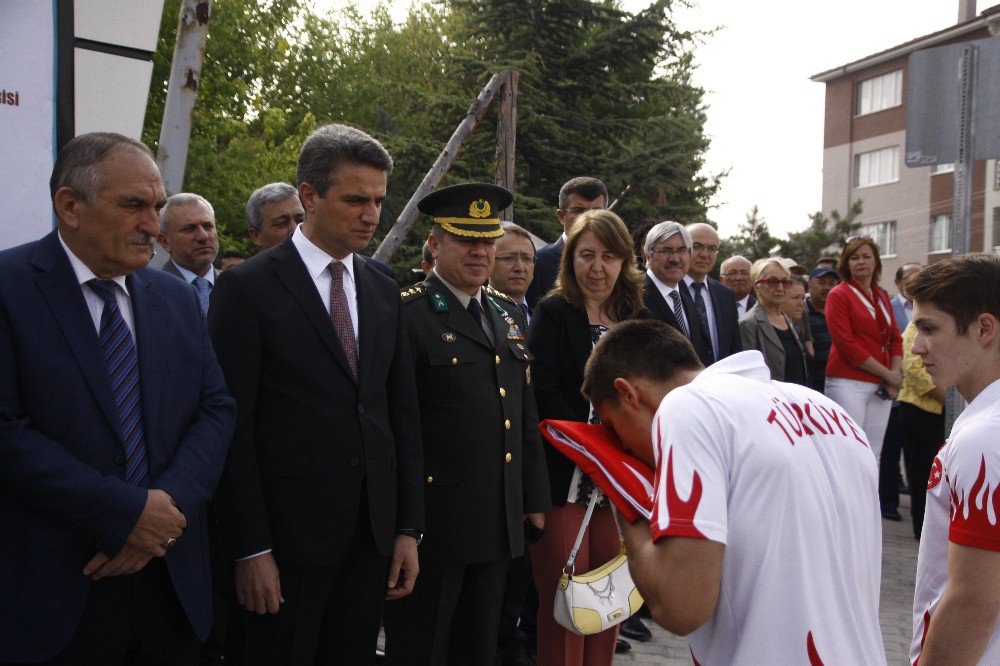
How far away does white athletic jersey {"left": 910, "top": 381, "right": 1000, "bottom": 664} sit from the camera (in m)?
2.23

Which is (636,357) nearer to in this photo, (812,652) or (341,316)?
(812,652)

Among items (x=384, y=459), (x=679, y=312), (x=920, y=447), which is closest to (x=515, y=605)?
(x=679, y=312)

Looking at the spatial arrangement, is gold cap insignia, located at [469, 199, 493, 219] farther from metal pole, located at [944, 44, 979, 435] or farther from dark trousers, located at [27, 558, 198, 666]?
metal pole, located at [944, 44, 979, 435]

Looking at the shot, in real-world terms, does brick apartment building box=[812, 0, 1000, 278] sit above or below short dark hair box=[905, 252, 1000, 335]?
above

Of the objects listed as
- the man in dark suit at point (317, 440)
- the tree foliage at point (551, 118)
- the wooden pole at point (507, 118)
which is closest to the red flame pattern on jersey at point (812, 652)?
the man in dark suit at point (317, 440)

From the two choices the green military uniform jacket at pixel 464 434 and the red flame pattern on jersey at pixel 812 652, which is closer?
the red flame pattern on jersey at pixel 812 652

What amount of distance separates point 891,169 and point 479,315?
3899cm

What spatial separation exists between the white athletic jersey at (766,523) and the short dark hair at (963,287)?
0.82 m

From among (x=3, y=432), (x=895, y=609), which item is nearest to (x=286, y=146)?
(x=895, y=609)

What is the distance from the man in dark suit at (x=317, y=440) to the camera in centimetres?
285

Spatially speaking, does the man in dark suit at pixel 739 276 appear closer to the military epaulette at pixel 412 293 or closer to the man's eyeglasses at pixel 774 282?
the man's eyeglasses at pixel 774 282

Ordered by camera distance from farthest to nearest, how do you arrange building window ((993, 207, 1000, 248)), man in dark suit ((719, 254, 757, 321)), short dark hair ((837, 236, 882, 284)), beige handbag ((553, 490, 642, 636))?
1. building window ((993, 207, 1000, 248))
2. man in dark suit ((719, 254, 757, 321))
3. short dark hair ((837, 236, 882, 284))
4. beige handbag ((553, 490, 642, 636))

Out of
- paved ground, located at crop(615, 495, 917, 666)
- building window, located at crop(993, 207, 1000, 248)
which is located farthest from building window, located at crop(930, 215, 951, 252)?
paved ground, located at crop(615, 495, 917, 666)

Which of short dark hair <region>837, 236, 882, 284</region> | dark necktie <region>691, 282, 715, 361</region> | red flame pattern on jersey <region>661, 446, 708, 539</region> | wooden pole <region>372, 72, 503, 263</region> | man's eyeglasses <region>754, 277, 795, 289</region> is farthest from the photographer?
wooden pole <region>372, 72, 503, 263</region>
